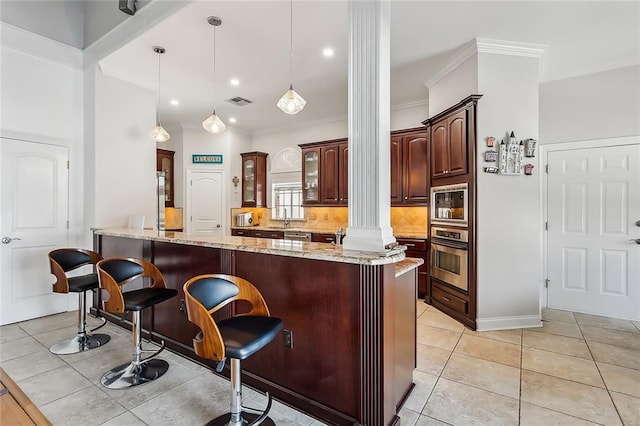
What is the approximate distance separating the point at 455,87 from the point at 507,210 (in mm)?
1676

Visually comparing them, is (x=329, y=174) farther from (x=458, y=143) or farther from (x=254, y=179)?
(x=458, y=143)

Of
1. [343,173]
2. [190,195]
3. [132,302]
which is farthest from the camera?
[190,195]

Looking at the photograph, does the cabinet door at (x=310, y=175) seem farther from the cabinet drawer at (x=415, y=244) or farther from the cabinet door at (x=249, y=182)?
the cabinet drawer at (x=415, y=244)

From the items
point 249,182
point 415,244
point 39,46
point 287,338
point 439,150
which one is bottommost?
point 287,338

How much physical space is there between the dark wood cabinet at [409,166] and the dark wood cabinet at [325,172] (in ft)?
3.13

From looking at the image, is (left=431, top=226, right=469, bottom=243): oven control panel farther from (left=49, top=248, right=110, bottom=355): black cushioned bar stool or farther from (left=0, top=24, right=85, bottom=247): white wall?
(left=0, top=24, right=85, bottom=247): white wall

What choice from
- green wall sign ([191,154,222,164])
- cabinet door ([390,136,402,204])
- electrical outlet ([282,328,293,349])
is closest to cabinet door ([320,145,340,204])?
cabinet door ([390,136,402,204])

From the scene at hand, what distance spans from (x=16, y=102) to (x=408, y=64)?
15.7 feet

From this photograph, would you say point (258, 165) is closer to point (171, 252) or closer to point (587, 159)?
point (171, 252)

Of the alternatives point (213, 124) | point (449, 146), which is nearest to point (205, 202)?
point (213, 124)

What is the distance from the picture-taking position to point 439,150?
4105 millimetres

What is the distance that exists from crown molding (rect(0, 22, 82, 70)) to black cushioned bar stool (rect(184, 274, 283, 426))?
4123 millimetres

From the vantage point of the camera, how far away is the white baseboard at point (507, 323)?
11.4ft

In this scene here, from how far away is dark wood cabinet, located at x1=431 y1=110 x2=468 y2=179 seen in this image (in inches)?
143
